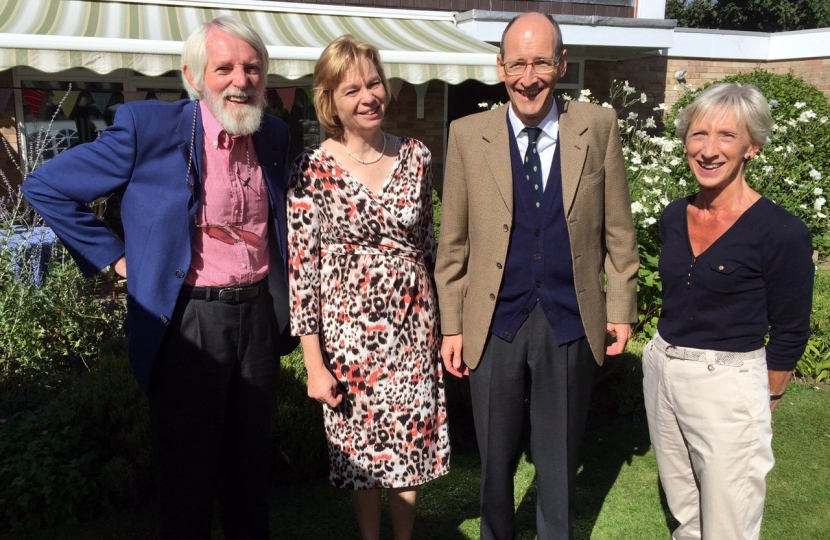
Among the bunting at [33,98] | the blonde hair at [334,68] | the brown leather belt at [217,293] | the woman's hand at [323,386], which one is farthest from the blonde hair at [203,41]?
the bunting at [33,98]

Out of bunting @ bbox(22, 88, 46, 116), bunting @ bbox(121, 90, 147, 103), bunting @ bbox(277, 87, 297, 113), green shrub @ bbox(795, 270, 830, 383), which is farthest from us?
bunting @ bbox(22, 88, 46, 116)

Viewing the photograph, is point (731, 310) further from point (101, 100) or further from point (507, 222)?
point (101, 100)

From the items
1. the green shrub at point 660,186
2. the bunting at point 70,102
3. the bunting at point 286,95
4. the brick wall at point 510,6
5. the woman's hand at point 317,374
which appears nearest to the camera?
the woman's hand at point 317,374

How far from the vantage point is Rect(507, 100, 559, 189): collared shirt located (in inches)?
99.6

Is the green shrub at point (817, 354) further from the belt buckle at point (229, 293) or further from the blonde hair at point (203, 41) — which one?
the blonde hair at point (203, 41)

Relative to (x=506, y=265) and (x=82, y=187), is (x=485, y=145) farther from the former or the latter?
(x=82, y=187)

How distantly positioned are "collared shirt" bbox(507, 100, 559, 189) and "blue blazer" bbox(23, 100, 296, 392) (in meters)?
1.14

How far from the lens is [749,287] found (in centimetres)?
232

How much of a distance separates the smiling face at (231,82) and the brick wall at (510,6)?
6727 mm

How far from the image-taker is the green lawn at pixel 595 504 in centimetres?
327

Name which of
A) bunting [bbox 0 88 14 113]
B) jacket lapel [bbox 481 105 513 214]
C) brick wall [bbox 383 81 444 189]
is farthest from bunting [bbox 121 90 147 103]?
jacket lapel [bbox 481 105 513 214]

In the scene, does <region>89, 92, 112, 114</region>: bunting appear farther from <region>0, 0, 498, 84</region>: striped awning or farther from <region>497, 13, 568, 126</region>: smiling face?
<region>497, 13, 568, 126</region>: smiling face

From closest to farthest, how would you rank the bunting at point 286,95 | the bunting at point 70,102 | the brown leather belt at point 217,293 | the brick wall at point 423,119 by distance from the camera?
the brown leather belt at point 217,293 → the bunting at point 286,95 → the bunting at point 70,102 → the brick wall at point 423,119

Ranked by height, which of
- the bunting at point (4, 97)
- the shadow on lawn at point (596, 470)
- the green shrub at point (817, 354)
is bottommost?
the shadow on lawn at point (596, 470)
